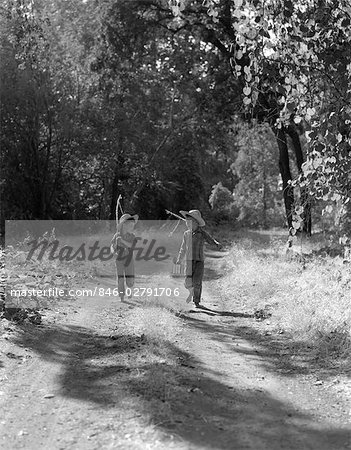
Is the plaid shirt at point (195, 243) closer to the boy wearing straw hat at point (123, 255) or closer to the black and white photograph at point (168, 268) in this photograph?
the black and white photograph at point (168, 268)

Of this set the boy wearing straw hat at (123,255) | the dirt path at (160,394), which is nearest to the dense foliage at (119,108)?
the dirt path at (160,394)

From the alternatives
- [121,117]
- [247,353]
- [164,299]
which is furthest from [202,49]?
[247,353]

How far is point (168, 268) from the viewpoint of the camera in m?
18.6

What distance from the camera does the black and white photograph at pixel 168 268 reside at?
557 centimetres

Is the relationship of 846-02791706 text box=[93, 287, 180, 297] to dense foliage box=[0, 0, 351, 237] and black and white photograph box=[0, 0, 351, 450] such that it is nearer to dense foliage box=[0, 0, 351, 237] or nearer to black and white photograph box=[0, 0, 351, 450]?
black and white photograph box=[0, 0, 351, 450]

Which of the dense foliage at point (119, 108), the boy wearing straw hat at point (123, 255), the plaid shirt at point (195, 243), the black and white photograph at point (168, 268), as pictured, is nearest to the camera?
the black and white photograph at point (168, 268)

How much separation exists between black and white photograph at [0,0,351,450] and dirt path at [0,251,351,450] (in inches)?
1.1

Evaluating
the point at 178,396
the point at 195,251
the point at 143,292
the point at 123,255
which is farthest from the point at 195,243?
the point at 178,396

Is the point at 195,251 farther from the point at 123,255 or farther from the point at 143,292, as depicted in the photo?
the point at 143,292

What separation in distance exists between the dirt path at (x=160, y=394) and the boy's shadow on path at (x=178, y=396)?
12 mm

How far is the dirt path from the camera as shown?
497 cm

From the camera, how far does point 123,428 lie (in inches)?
200

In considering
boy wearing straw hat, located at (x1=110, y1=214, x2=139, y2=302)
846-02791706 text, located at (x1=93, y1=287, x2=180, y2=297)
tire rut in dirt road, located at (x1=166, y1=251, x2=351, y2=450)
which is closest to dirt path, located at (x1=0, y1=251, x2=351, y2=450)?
tire rut in dirt road, located at (x1=166, y1=251, x2=351, y2=450)

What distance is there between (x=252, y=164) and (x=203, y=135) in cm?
1518
